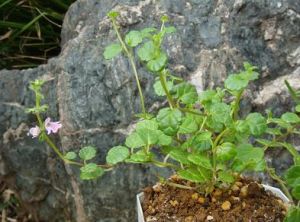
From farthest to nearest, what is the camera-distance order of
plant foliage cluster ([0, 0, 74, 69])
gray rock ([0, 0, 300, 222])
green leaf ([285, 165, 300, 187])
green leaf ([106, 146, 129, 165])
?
plant foliage cluster ([0, 0, 74, 69])
gray rock ([0, 0, 300, 222])
green leaf ([106, 146, 129, 165])
green leaf ([285, 165, 300, 187])

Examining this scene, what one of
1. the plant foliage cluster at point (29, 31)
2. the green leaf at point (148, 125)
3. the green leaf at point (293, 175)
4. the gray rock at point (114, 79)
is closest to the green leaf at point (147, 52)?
the green leaf at point (148, 125)

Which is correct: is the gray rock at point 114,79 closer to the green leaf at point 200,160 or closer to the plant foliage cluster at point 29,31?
the plant foliage cluster at point 29,31

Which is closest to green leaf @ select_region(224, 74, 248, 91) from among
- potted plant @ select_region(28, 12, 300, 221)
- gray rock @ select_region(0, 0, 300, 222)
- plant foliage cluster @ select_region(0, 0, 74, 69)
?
potted plant @ select_region(28, 12, 300, 221)

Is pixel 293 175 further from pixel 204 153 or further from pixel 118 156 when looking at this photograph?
pixel 118 156

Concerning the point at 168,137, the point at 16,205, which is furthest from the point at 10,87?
the point at 168,137

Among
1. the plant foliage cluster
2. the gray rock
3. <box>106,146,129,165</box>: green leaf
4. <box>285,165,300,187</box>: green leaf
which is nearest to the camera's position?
<box>285,165,300,187</box>: green leaf

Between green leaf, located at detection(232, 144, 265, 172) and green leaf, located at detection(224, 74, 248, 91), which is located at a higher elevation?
green leaf, located at detection(224, 74, 248, 91)

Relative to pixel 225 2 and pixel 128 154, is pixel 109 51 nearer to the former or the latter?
pixel 128 154

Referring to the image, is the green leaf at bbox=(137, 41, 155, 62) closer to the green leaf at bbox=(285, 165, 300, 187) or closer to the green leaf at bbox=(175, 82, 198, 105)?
the green leaf at bbox=(175, 82, 198, 105)
